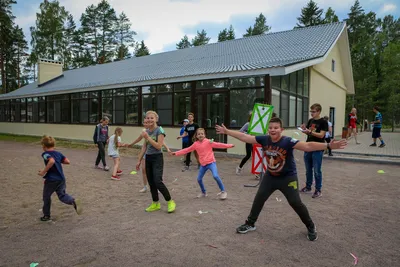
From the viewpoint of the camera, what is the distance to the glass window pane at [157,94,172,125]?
1478cm

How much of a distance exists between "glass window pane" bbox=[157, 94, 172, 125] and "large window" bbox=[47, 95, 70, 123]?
9.86 metres

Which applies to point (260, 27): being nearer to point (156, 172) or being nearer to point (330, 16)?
point (330, 16)

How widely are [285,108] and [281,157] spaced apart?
1046cm

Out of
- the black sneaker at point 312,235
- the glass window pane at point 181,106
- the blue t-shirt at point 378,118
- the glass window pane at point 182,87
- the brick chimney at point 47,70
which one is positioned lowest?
the black sneaker at point 312,235

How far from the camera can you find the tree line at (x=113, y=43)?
Answer: 3766cm

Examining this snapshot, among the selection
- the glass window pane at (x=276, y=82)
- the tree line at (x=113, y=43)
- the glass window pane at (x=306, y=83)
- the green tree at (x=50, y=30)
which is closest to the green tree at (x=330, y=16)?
the tree line at (x=113, y=43)

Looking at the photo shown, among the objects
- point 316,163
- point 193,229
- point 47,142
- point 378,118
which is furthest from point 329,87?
point 47,142

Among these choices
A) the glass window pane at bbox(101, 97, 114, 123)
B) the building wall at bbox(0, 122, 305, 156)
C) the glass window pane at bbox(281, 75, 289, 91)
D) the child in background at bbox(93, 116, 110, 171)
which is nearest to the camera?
the child in background at bbox(93, 116, 110, 171)

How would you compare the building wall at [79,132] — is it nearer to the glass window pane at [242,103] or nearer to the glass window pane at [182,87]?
the glass window pane at [242,103]

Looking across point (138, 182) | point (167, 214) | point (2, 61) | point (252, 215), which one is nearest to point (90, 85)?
point (138, 182)

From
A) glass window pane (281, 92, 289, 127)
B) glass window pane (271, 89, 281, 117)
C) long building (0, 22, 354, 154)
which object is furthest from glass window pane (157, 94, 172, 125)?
glass window pane (281, 92, 289, 127)

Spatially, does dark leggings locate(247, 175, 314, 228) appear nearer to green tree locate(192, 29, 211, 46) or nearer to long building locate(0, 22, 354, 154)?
long building locate(0, 22, 354, 154)

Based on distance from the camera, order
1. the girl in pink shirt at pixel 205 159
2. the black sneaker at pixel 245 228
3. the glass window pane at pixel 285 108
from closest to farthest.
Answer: the black sneaker at pixel 245 228, the girl in pink shirt at pixel 205 159, the glass window pane at pixel 285 108

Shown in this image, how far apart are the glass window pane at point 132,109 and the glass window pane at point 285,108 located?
8282mm
